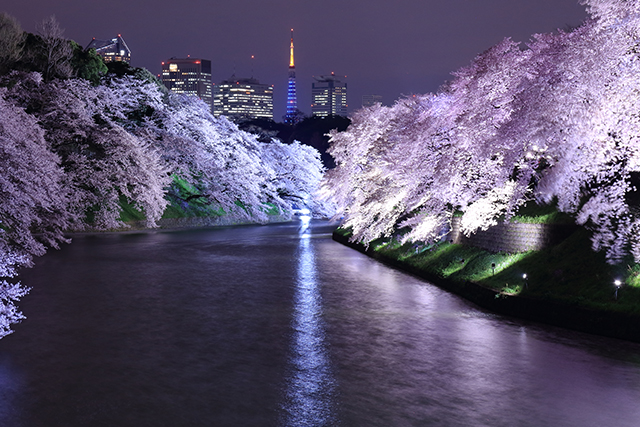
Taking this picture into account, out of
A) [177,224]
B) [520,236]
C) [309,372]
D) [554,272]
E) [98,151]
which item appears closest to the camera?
[309,372]

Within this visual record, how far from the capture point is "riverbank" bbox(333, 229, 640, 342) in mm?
12695

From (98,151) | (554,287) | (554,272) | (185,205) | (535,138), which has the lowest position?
(554,287)

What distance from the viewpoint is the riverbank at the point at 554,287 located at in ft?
41.7

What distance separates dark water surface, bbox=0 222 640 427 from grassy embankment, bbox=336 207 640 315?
32.9 inches

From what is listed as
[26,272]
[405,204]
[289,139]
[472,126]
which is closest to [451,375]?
[472,126]

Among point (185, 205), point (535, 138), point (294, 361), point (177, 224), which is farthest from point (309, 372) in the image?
point (185, 205)

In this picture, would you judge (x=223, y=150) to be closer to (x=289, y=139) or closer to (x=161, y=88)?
(x=161, y=88)

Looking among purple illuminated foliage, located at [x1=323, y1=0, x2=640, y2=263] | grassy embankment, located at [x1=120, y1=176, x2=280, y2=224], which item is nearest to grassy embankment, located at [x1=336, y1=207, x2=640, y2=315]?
purple illuminated foliage, located at [x1=323, y1=0, x2=640, y2=263]

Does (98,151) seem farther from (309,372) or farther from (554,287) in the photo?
(309,372)

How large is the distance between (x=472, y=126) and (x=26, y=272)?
15.8m

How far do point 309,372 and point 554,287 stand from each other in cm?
735

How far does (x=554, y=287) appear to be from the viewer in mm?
14617

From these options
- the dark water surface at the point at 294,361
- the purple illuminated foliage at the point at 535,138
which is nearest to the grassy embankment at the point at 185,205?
the purple illuminated foliage at the point at 535,138

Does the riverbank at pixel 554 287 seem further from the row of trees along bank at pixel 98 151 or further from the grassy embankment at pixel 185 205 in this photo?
the grassy embankment at pixel 185 205
